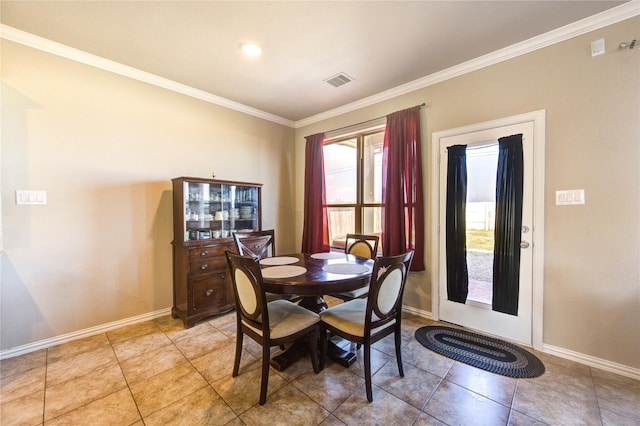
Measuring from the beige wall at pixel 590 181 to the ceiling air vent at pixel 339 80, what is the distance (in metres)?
1.52

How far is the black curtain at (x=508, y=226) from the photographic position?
234 centimetres

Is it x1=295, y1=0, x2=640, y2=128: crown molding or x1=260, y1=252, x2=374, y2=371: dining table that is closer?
x1=260, y1=252, x2=374, y2=371: dining table

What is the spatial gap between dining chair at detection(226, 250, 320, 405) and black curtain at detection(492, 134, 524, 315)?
182cm

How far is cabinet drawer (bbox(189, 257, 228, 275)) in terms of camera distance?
9.10ft

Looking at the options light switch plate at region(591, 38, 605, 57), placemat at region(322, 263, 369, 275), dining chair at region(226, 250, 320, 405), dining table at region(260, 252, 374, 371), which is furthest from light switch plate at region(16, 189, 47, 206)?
light switch plate at region(591, 38, 605, 57)

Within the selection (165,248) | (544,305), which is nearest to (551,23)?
(544,305)

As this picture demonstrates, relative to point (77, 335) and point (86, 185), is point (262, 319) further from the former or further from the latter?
point (86, 185)

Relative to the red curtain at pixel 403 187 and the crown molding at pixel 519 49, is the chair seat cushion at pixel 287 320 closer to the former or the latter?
the red curtain at pixel 403 187

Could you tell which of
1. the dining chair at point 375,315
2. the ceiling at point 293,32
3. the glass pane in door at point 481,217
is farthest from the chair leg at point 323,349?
the ceiling at point 293,32

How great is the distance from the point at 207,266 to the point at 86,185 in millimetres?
1403

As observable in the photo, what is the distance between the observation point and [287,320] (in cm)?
184

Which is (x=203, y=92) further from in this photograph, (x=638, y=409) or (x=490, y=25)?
(x=638, y=409)

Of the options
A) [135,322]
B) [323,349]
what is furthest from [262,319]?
[135,322]

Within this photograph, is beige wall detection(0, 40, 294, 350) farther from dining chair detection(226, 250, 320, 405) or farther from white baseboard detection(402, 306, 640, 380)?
white baseboard detection(402, 306, 640, 380)
